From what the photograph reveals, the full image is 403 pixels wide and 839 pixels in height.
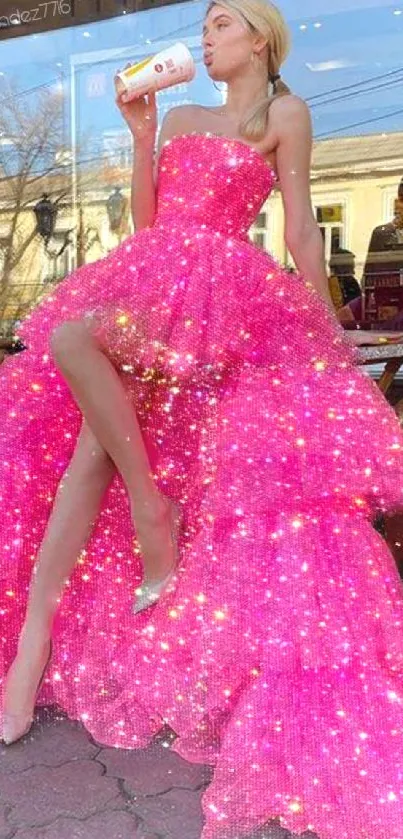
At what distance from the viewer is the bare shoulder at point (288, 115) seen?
197 cm

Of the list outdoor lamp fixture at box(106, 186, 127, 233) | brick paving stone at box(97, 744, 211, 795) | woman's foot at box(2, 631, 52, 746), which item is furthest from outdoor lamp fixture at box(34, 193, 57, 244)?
brick paving stone at box(97, 744, 211, 795)

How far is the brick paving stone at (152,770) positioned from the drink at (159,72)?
54.6 inches

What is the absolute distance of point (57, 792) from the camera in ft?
5.45

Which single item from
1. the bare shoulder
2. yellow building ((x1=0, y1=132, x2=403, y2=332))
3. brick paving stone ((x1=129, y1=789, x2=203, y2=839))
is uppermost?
the bare shoulder

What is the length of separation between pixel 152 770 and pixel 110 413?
0.70 meters

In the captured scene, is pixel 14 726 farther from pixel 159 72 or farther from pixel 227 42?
pixel 227 42

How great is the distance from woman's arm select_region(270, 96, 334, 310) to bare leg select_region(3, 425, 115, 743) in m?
0.62

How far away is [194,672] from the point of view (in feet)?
5.63

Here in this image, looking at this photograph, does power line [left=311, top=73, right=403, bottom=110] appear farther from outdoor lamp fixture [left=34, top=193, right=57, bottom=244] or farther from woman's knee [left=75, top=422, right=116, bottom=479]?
woman's knee [left=75, top=422, right=116, bottom=479]

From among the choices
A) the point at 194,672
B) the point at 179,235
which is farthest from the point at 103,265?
the point at 194,672

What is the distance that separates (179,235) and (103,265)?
177 millimetres

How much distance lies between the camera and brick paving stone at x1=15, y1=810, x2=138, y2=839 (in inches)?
59.9

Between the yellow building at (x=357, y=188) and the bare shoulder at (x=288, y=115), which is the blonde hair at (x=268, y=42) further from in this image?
the yellow building at (x=357, y=188)

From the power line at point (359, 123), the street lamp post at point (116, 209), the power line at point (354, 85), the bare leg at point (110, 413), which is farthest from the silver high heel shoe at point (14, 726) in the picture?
the power line at point (359, 123)
